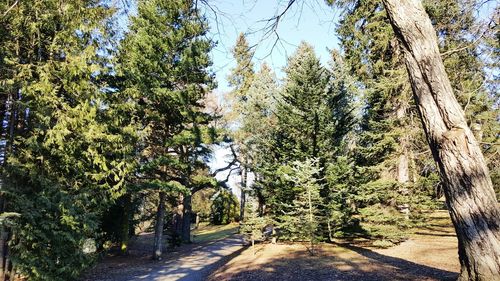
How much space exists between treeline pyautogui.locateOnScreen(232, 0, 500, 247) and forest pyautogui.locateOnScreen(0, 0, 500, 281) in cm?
8

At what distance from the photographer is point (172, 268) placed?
40.9 ft

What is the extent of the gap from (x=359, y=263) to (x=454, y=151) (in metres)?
7.38

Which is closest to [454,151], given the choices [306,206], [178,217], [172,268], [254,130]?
[306,206]

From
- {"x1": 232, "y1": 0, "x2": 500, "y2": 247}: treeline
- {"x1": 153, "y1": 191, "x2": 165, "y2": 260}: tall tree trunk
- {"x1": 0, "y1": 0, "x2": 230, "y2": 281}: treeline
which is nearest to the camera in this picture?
{"x1": 0, "y1": 0, "x2": 230, "y2": 281}: treeline

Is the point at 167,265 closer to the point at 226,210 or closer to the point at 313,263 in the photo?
the point at 313,263

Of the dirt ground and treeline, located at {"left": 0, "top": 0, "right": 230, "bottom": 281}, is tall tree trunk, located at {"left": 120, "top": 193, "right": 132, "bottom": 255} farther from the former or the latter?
the dirt ground

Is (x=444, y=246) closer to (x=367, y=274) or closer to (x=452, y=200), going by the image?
(x=367, y=274)

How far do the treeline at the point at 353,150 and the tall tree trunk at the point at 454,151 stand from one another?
8.56 metres

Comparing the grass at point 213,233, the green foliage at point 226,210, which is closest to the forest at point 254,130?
the grass at point 213,233

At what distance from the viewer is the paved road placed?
1089 centimetres

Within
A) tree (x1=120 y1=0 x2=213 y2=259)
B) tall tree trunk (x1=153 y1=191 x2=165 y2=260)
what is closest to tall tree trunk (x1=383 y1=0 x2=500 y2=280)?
tree (x1=120 y1=0 x2=213 y2=259)

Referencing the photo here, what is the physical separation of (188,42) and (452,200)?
619 inches

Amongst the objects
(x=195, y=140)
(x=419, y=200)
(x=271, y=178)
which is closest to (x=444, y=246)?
(x=419, y=200)

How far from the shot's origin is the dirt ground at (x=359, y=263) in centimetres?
750
